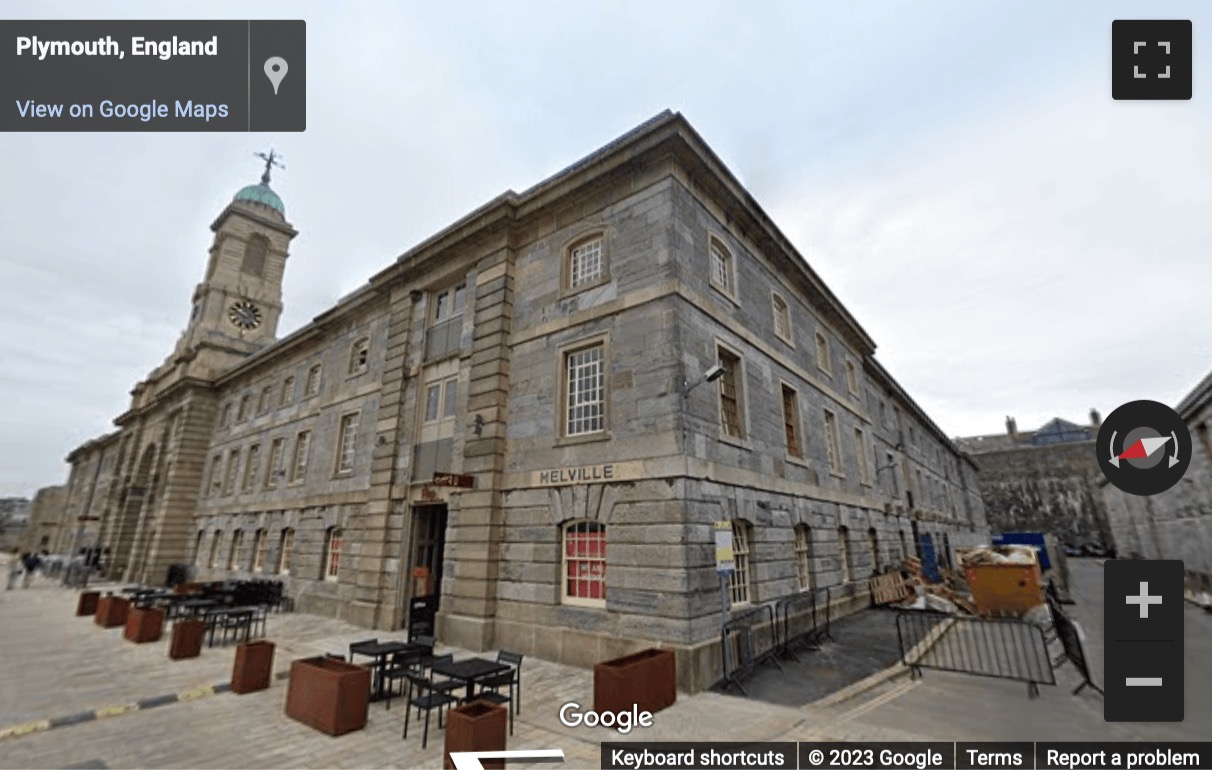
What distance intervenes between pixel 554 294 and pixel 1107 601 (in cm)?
1057

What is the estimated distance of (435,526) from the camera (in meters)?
14.9

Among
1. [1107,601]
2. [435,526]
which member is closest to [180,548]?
[435,526]

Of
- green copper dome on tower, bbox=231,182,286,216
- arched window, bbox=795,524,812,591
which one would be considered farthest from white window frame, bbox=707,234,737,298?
green copper dome on tower, bbox=231,182,286,216

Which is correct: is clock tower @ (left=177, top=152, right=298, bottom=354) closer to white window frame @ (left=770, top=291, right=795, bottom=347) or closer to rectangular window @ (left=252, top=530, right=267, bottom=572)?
rectangular window @ (left=252, top=530, right=267, bottom=572)

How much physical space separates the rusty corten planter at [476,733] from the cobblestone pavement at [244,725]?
617mm

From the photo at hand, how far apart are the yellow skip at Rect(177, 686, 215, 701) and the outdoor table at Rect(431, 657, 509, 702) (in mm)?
4307

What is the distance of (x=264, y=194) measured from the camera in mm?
36219

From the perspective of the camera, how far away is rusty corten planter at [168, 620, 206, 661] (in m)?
10.4

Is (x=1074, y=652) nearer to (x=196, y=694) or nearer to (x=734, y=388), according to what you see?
(x=734, y=388)

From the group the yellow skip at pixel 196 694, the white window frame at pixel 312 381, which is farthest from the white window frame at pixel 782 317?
the white window frame at pixel 312 381

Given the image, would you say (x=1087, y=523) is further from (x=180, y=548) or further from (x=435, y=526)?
(x=180, y=548)

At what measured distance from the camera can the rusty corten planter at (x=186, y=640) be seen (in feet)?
34.2

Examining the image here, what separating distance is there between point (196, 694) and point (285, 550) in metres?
Result: 13.3

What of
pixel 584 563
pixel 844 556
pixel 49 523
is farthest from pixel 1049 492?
pixel 49 523
